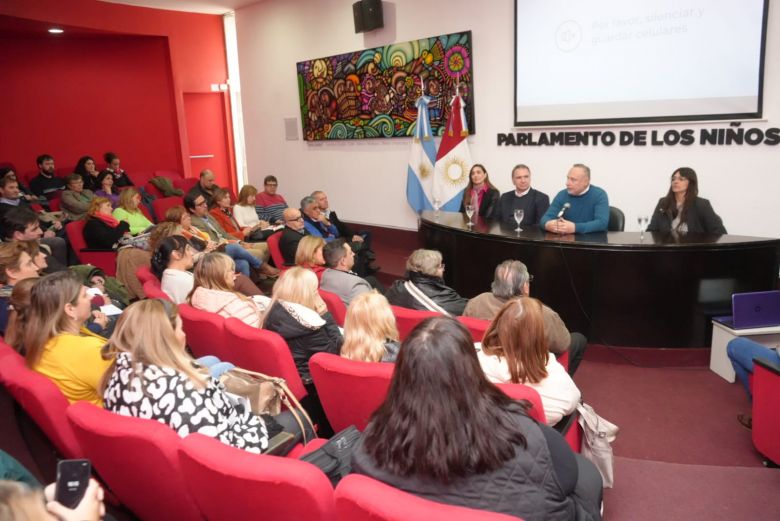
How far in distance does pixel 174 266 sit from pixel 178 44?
26.4ft

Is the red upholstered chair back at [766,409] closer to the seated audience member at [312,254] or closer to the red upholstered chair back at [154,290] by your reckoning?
the seated audience member at [312,254]

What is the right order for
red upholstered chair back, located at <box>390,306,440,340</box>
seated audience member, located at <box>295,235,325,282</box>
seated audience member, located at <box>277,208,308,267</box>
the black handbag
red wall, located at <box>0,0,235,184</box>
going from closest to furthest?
1. the black handbag
2. red upholstered chair back, located at <box>390,306,440,340</box>
3. seated audience member, located at <box>295,235,325,282</box>
4. seated audience member, located at <box>277,208,308,267</box>
5. red wall, located at <box>0,0,235,184</box>

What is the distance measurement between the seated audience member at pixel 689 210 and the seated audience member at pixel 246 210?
4.53 metres

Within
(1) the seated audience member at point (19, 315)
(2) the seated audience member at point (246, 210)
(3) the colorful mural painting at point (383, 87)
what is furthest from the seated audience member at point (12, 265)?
(3) the colorful mural painting at point (383, 87)

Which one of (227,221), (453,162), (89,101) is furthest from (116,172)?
(453,162)

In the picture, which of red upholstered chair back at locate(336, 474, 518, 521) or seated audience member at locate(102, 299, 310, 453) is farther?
seated audience member at locate(102, 299, 310, 453)

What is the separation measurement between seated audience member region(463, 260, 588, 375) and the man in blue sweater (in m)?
1.42

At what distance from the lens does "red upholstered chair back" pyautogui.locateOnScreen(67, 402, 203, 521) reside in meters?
1.77

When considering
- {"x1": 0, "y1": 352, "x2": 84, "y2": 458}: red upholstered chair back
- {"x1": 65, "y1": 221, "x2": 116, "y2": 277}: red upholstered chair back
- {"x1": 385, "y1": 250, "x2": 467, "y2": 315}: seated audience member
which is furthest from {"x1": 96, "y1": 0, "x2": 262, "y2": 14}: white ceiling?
{"x1": 0, "y1": 352, "x2": 84, "y2": 458}: red upholstered chair back

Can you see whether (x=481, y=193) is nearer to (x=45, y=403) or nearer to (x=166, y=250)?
(x=166, y=250)

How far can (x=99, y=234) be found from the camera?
5723 millimetres

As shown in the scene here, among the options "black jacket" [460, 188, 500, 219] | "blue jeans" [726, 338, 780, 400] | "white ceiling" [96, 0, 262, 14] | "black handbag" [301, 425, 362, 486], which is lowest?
"blue jeans" [726, 338, 780, 400]

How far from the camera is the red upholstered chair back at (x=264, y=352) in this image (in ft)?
8.86

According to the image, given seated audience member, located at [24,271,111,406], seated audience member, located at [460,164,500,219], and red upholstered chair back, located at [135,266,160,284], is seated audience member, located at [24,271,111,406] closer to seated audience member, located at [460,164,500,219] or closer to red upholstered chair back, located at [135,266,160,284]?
red upholstered chair back, located at [135,266,160,284]
